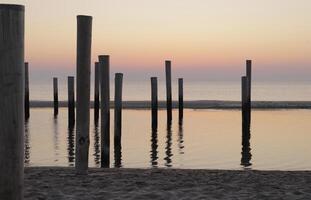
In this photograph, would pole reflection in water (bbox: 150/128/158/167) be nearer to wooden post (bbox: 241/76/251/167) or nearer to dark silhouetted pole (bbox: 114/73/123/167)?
dark silhouetted pole (bbox: 114/73/123/167)

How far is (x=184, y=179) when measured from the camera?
7.05 meters

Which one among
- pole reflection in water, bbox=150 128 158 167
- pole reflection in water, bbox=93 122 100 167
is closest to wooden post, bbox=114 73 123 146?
pole reflection in water, bbox=93 122 100 167

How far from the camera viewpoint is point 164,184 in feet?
21.5

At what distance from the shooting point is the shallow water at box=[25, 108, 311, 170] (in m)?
12.7

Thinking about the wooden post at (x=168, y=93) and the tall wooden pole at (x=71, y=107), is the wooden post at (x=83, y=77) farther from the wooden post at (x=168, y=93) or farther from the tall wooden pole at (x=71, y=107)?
the wooden post at (x=168, y=93)

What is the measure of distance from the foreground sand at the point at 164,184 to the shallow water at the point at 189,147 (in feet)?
14.2

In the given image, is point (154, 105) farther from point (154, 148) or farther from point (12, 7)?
point (12, 7)

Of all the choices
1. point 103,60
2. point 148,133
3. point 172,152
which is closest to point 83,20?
point 103,60

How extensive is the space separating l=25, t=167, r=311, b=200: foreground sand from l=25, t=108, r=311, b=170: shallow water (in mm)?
4334

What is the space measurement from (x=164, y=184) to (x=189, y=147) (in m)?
9.16

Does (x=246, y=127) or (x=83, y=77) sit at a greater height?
(x=83, y=77)

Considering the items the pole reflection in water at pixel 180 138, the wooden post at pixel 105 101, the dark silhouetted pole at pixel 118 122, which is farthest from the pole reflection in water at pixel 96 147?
the pole reflection in water at pixel 180 138

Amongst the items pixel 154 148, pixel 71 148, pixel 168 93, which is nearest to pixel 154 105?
pixel 168 93

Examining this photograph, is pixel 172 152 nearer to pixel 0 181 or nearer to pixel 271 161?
pixel 271 161
